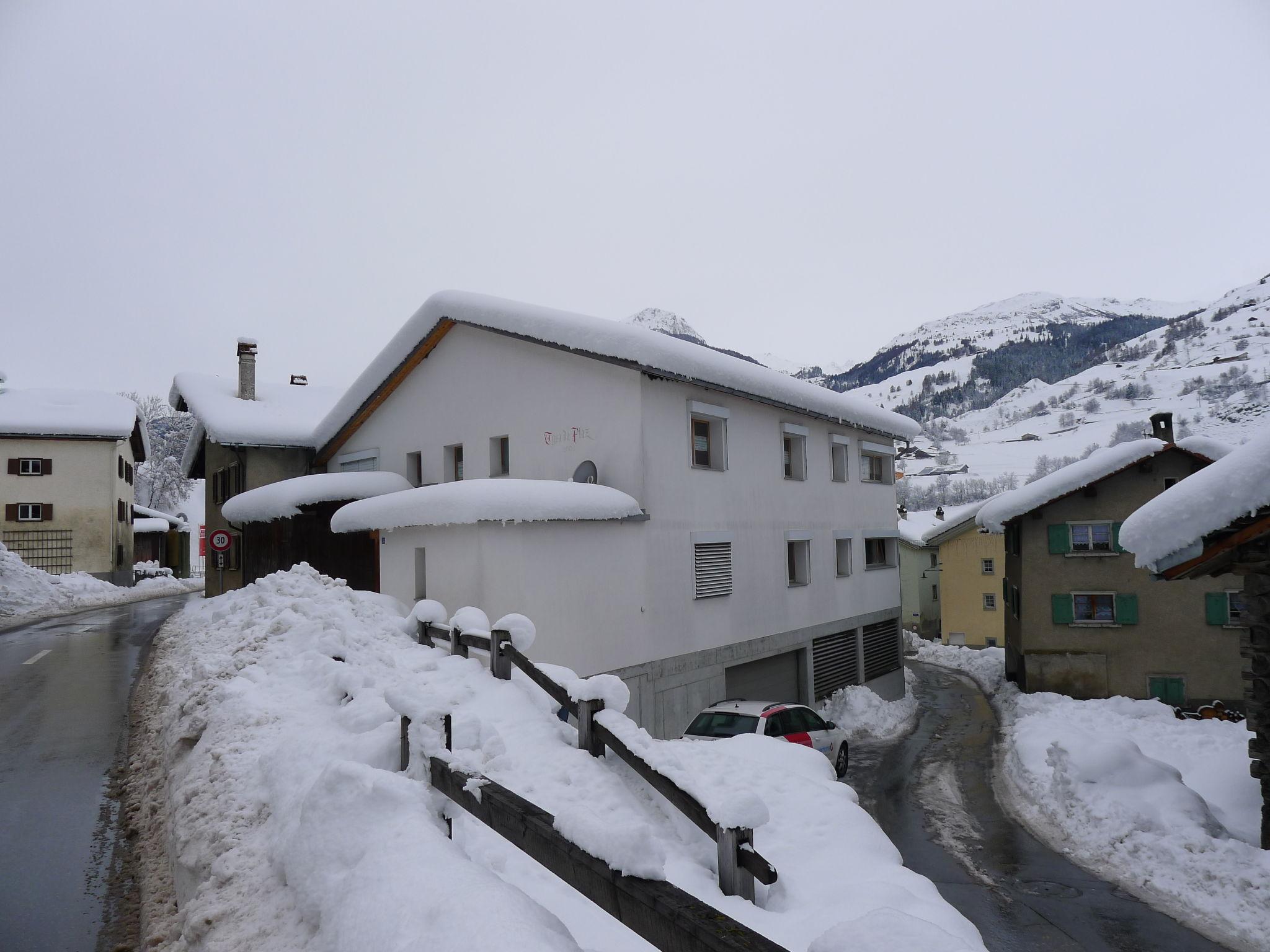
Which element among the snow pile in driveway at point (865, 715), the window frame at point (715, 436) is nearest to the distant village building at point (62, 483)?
the window frame at point (715, 436)

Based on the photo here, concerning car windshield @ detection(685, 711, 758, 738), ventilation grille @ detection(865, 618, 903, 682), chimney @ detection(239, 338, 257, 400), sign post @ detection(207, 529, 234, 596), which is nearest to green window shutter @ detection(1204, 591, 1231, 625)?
ventilation grille @ detection(865, 618, 903, 682)

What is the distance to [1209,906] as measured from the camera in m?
9.39

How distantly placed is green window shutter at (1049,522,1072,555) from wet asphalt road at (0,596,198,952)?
84.3 ft

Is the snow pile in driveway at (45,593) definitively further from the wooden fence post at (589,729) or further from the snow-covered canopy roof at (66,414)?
the wooden fence post at (589,729)

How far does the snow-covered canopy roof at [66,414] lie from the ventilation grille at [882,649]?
37.0m

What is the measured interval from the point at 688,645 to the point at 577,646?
338cm

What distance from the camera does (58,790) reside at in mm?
6996

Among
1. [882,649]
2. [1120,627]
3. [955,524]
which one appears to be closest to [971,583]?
[955,524]

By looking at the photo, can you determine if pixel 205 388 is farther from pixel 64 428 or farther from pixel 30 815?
pixel 30 815

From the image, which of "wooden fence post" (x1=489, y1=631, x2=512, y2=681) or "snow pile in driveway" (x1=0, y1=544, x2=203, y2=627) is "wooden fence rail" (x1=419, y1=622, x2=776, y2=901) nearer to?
"wooden fence post" (x1=489, y1=631, x2=512, y2=681)

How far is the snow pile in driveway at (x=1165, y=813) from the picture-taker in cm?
948

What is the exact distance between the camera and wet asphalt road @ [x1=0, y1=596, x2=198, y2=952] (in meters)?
4.89

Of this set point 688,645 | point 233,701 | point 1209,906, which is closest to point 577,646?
point 688,645

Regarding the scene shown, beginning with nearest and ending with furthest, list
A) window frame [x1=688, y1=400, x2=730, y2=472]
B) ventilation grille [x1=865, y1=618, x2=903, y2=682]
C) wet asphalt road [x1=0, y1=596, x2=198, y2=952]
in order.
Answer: wet asphalt road [x1=0, y1=596, x2=198, y2=952] < window frame [x1=688, y1=400, x2=730, y2=472] < ventilation grille [x1=865, y1=618, x2=903, y2=682]
